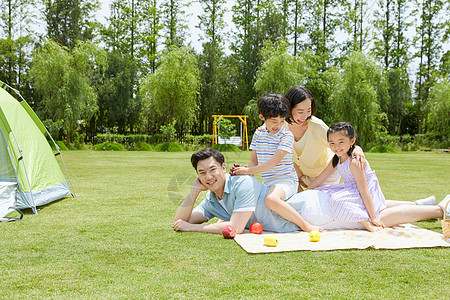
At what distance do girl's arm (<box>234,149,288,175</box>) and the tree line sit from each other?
873 inches

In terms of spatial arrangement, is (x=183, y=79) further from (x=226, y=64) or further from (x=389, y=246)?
(x=389, y=246)

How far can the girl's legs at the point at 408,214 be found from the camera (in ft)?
13.0

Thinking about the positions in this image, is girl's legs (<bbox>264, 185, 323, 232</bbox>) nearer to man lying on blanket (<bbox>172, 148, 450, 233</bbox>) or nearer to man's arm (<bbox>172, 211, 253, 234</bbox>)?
man lying on blanket (<bbox>172, 148, 450, 233</bbox>)

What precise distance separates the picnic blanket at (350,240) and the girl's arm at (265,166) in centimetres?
59

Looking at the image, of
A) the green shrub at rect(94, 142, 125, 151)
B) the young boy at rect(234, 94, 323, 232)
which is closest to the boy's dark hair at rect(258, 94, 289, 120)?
the young boy at rect(234, 94, 323, 232)

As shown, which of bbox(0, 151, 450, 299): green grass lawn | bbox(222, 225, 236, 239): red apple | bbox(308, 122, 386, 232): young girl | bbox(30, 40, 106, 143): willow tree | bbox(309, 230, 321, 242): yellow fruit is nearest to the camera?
bbox(0, 151, 450, 299): green grass lawn

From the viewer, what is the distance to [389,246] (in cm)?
333

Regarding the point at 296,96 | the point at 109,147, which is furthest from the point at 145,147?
the point at 296,96

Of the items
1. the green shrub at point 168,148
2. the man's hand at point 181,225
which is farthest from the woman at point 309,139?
the green shrub at point 168,148

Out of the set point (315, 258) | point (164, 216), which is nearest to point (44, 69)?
point (164, 216)

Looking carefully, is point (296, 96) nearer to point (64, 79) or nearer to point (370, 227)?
point (370, 227)

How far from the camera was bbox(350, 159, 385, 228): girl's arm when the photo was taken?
3.84m

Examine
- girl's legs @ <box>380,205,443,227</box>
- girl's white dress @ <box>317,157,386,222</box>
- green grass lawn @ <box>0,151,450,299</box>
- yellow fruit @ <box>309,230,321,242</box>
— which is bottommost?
green grass lawn @ <box>0,151,450,299</box>

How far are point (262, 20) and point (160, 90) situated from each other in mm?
11770
